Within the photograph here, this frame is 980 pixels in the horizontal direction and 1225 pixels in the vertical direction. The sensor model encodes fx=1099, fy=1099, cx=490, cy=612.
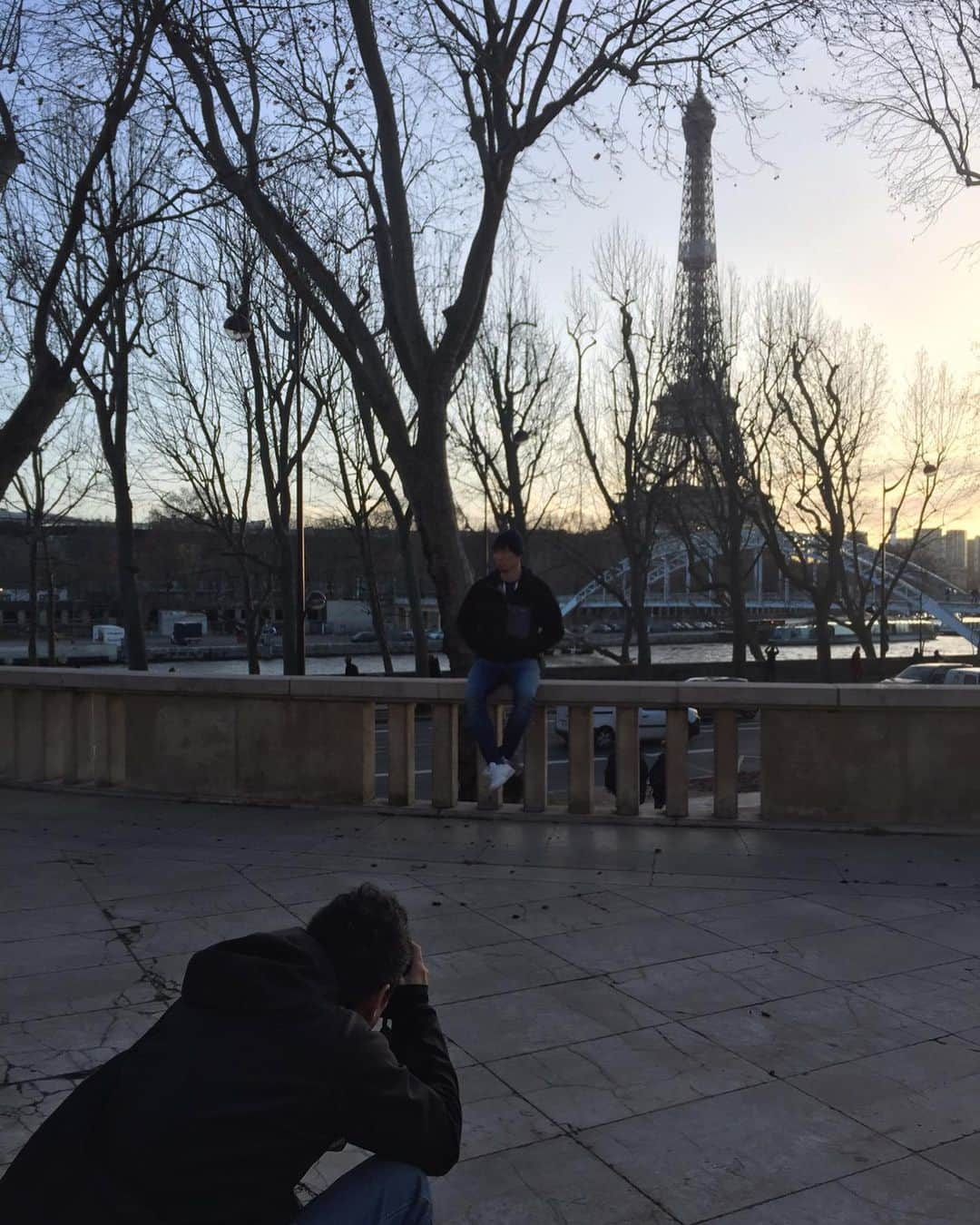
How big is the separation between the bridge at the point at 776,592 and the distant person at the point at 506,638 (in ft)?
66.4

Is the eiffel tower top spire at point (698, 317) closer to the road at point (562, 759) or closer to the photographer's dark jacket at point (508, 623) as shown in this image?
the photographer's dark jacket at point (508, 623)

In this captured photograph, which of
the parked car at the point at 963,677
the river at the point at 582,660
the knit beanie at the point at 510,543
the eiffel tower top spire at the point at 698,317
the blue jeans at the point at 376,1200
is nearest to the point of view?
the blue jeans at the point at 376,1200

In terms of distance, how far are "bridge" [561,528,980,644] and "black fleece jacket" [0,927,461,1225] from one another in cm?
2561

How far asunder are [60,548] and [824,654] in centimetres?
5688

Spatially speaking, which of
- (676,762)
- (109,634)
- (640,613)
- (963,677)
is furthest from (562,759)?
(109,634)

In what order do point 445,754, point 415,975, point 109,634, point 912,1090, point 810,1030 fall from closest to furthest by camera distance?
1. point 415,975
2. point 912,1090
3. point 810,1030
4. point 445,754
5. point 109,634

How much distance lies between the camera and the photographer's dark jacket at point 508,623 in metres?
7.11

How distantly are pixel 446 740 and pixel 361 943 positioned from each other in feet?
18.6

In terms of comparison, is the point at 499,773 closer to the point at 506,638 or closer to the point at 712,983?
the point at 506,638

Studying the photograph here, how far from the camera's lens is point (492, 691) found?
730 centimetres

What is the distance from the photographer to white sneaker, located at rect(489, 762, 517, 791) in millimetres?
6957

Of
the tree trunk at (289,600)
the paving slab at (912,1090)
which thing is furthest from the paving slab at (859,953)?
the tree trunk at (289,600)

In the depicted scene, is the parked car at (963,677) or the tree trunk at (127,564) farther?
the parked car at (963,677)

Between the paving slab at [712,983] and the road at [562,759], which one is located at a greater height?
the paving slab at [712,983]
